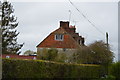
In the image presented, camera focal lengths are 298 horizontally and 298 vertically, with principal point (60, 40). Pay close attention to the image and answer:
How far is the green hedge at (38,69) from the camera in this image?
1521cm

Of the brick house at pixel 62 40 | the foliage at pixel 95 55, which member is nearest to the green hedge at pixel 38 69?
the foliage at pixel 95 55

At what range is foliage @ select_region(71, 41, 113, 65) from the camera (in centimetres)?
4225

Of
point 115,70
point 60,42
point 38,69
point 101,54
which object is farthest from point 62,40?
point 38,69

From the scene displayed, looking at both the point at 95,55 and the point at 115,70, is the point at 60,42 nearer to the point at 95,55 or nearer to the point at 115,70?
the point at 95,55

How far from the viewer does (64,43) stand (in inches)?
2050

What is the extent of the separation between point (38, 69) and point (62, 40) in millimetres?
33810

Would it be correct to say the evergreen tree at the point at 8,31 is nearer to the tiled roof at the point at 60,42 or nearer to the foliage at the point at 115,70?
the tiled roof at the point at 60,42

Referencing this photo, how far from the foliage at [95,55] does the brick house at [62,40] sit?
7830 millimetres

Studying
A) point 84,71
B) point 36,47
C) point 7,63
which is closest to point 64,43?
Answer: point 36,47

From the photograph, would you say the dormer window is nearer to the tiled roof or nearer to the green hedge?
the tiled roof

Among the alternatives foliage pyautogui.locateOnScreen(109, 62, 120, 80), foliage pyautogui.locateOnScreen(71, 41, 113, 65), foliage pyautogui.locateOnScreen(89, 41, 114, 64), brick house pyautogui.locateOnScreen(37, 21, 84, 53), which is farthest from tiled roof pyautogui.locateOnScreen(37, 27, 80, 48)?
foliage pyautogui.locateOnScreen(109, 62, 120, 80)

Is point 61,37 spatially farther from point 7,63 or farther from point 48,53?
point 7,63

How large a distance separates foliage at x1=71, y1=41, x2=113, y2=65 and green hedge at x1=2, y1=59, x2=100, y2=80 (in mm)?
13985

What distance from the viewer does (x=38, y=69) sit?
60.6ft
